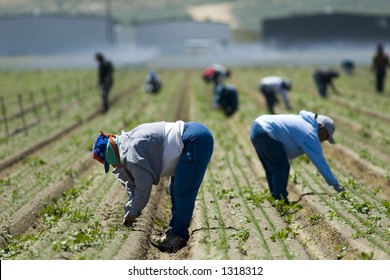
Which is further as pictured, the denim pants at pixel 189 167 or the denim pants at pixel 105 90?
the denim pants at pixel 105 90


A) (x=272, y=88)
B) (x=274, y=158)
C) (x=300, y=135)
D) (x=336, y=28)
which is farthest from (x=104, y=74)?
(x=336, y=28)

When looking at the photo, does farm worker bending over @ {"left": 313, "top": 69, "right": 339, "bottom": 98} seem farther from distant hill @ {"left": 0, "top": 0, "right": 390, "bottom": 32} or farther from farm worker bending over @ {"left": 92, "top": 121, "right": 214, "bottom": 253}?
distant hill @ {"left": 0, "top": 0, "right": 390, "bottom": 32}

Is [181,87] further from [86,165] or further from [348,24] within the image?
[348,24]

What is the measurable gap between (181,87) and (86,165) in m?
21.6

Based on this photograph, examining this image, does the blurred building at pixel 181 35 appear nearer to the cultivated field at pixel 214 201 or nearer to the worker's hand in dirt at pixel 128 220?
the cultivated field at pixel 214 201

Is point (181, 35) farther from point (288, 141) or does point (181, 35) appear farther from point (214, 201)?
point (288, 141)

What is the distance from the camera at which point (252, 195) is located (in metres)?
10.3

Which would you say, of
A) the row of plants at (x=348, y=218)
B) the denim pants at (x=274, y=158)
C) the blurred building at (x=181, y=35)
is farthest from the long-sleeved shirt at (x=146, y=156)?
the blurred building at (x=181, y=35)

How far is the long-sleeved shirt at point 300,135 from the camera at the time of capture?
9359mm

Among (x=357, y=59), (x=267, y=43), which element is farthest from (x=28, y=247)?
(x=267, y=43)

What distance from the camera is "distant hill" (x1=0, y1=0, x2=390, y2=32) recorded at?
110750 mm

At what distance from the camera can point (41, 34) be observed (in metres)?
76.1

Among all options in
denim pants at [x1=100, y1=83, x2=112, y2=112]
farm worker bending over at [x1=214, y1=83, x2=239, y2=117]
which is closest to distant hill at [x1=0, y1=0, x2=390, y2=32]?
denim pants at [x1=100, y1=83, x2=112, y2=112]

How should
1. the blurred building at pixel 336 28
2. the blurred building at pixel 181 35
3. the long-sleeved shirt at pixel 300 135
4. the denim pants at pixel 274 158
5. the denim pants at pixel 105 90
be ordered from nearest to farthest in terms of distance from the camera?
the long-sleeved shirt at pixel 300 135, the denim pants at pixel 274 158, the denim pants at pixel 105 90, the blurred building at pixel 336 28, the blurred building at pixel 181 35
